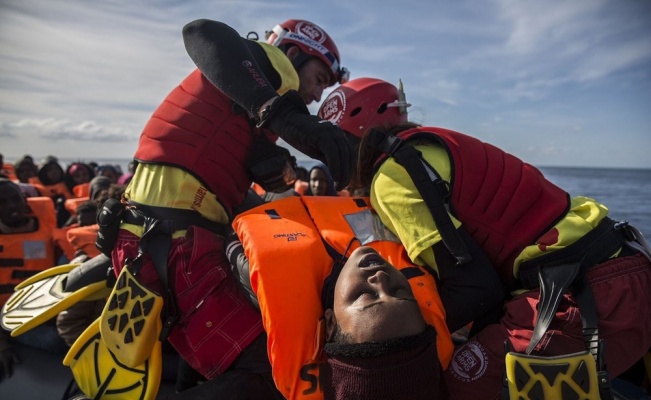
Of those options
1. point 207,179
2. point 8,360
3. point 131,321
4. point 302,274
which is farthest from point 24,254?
point 302,274

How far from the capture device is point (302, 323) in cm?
168

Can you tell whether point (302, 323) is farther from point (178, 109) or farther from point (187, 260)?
point (178, 109)

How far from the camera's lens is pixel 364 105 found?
2.73 meters

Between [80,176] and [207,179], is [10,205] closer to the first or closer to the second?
[207,179]

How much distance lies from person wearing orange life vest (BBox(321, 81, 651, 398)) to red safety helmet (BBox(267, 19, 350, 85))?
2.85 ft

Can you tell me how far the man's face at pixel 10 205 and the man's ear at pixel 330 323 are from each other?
421 centimetres

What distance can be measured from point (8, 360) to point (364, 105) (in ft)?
9.81

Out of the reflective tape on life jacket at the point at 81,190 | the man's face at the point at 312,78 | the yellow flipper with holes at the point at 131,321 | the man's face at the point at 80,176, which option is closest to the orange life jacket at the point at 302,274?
the yellow flipper with holes at the point at 131,321

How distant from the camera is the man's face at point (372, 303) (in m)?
1.54

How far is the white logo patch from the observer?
169cm

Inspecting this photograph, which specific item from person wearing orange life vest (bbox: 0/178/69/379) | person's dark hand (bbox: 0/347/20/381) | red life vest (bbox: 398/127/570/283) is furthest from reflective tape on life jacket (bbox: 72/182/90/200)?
red life vest (bbox: 398/127/570/283)

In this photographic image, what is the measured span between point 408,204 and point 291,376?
81 centimetres

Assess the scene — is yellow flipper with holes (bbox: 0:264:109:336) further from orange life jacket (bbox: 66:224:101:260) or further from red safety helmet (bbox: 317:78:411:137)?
red safety helmet (bbox: 317:78:411:137)

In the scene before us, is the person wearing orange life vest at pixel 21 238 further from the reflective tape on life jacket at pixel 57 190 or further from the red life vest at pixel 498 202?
the reflective tape on life jacket at pixel 57 190
